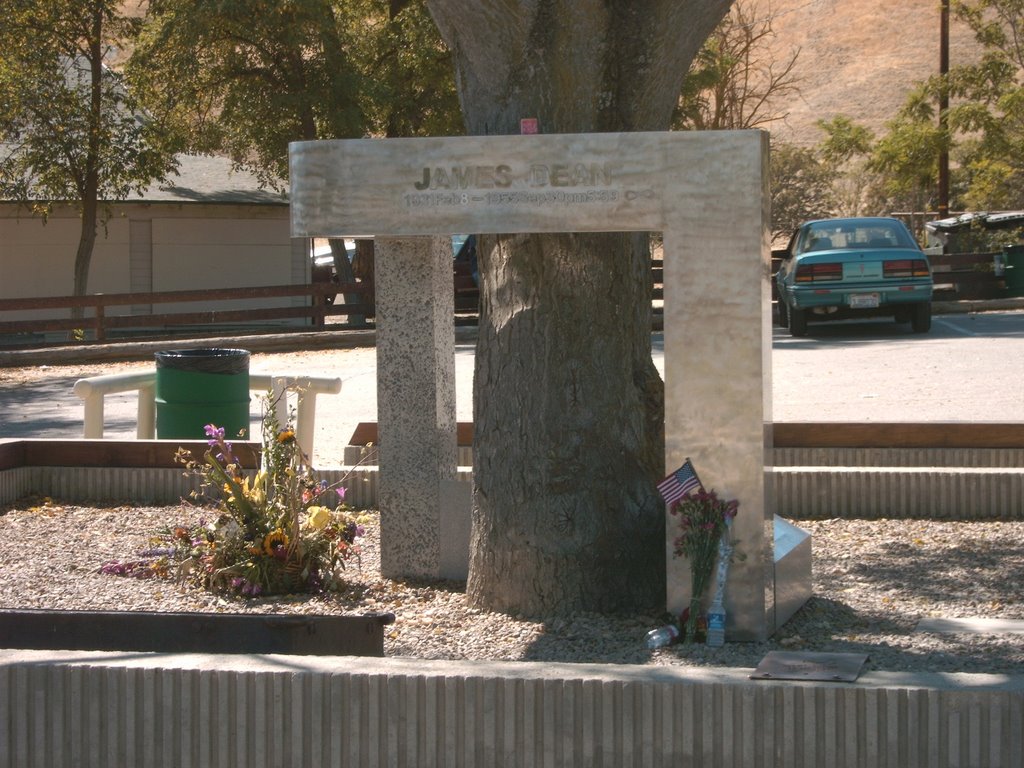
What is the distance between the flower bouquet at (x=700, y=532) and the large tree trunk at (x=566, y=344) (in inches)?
23.0

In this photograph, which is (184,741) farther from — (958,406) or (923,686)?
(958,406)

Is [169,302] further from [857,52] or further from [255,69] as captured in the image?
[857,52]

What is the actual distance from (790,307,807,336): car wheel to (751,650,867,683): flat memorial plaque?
54.7 ft

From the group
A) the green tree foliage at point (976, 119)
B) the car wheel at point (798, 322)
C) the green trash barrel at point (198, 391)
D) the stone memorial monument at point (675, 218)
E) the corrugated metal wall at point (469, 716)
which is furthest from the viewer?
the green tree foliage at point (976, 119)

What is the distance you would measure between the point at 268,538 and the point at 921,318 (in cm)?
1560

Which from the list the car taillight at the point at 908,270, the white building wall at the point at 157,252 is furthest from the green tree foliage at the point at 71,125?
the car taillight at the point at 908,270

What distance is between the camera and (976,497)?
24.3 ft

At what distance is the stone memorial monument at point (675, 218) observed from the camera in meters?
4.93

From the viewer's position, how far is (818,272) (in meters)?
19.9

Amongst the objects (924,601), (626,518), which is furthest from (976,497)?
(626,518)

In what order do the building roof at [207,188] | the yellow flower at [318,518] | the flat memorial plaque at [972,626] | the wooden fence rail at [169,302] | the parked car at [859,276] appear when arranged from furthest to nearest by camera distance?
the building roof at [207,188] → the wooden fence rail at [169,302] → the parked car at [859,276] → the yellow flower at [318,518] → the flat memorial plaque at [972,626]

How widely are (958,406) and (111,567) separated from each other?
26.5ft

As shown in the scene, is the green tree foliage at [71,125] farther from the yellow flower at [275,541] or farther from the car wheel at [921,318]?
the yellow flower at [275,541]

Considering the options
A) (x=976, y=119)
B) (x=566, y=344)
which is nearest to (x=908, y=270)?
(x=976, y=119)
